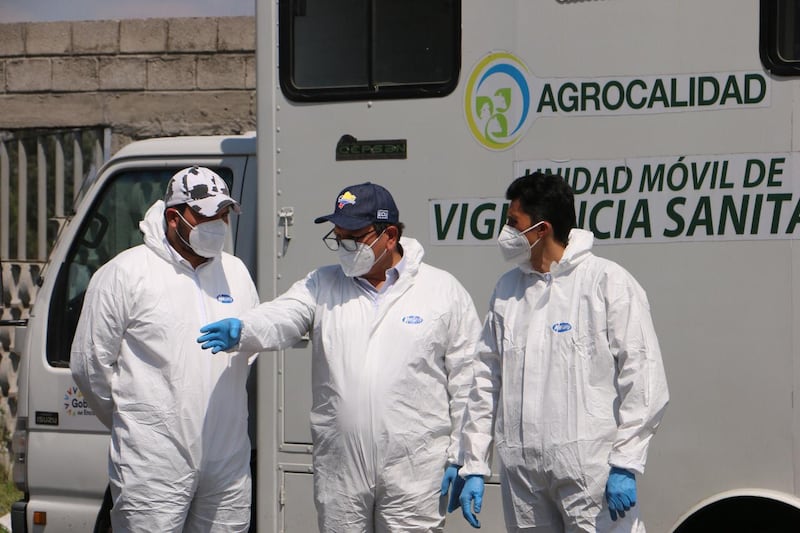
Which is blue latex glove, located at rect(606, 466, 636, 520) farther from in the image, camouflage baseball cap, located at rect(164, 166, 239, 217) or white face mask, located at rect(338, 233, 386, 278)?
camouflage baseball cap, located at rect(164, 166, 239, 217)

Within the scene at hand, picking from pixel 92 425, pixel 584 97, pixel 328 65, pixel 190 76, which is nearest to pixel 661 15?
pixel 584 97

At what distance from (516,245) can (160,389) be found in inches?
53.9

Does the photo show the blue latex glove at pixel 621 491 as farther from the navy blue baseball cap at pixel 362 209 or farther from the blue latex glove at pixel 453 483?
the navy blue baseball cap at pixel 362 209

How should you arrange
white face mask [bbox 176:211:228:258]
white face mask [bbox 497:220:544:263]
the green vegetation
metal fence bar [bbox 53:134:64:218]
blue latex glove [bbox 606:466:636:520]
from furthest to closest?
metal fence bar [bbox 53:134:64:218] < the green vegetation < white face mask [bbox 176:211:228:258] < white face mask [bbox 497:220:544:263] < blue latex glove [bbox 606:466:636:520]

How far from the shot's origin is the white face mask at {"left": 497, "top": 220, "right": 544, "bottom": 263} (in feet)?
11.6

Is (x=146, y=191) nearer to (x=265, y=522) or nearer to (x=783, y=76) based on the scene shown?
(x=265, y=522)

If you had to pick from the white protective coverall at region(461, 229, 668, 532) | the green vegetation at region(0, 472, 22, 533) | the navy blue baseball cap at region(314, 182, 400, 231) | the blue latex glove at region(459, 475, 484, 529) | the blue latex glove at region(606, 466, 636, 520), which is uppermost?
the navy blue baseball cap at region(314, 182, 400, 231)

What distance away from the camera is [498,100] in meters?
4.18

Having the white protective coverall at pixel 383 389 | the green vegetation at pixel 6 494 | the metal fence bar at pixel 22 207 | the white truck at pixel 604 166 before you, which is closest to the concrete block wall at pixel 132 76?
the metal fence bar at pixel 22 207

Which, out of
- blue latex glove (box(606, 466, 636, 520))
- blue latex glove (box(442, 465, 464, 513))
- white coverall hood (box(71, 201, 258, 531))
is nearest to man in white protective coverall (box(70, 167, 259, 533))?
white coverall hood (box(71, 201, 258, 531))

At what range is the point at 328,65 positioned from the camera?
4.39 m

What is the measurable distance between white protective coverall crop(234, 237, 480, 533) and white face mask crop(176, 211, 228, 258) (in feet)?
1.25

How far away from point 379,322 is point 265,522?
47.9 inches

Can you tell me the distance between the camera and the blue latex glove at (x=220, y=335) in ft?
11.8
